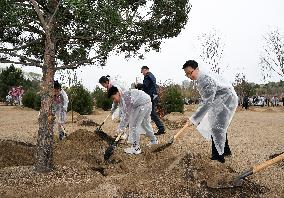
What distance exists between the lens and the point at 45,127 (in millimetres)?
5617

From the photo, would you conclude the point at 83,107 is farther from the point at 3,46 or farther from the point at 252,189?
the point at 252,189

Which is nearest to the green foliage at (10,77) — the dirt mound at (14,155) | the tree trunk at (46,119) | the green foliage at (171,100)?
the green foliage at (171,100)

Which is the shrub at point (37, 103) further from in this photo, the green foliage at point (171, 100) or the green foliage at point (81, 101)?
the green foliage at point (171, 100)

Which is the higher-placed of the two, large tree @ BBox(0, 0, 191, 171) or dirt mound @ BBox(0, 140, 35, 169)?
large tree @ BBox(0, 0, 191, 171)

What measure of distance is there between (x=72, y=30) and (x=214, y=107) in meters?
2.93

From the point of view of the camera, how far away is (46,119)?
5.60m

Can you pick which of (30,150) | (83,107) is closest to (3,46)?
(30,150)

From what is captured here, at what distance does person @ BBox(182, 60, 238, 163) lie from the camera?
579 cm

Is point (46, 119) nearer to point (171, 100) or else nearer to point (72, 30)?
point (72, 30)

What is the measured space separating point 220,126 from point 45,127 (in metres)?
2.58

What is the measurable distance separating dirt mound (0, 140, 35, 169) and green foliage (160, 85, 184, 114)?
11.3m

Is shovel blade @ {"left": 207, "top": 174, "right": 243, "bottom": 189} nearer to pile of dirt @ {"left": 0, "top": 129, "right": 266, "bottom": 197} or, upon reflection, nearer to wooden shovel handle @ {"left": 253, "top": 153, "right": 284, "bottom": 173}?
pile of dirt @ {"left": 0, "top": 129, "right": 266, "bottom": 197}

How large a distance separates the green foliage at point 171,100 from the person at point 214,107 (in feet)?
40.1

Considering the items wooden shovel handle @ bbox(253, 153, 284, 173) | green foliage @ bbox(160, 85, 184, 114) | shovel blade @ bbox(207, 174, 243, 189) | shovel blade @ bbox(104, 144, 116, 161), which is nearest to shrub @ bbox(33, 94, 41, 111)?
green foliage @ bbox(160, 85, 184, 114)
